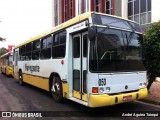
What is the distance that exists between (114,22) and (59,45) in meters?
2.48

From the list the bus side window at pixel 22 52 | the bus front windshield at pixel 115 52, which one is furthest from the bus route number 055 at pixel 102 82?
the bus side window at pixel 22 52

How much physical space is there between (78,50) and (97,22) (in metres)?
1.22

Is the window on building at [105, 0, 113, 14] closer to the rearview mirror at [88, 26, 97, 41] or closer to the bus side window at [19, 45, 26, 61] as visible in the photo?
the bus side window at [19, 45, 26, 61]

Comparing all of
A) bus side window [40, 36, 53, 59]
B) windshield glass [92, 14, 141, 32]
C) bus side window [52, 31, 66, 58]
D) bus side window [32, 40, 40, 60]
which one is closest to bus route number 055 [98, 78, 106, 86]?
windshield glass [92, 14, 141, 32]

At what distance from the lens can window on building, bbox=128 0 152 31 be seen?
69.9ft

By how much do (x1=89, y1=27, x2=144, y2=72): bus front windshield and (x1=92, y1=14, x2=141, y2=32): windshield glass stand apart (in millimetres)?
196

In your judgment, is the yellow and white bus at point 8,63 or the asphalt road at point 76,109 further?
the yellow and white bus at point 8,63

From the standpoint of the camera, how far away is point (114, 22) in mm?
7469

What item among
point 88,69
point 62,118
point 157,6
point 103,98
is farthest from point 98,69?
point 157,6

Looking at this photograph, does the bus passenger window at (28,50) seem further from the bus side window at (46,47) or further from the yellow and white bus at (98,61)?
the yellow and white bus at (98,61)

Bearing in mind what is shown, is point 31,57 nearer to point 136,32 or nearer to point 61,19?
point 136,32

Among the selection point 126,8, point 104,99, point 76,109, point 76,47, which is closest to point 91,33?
point 76,47

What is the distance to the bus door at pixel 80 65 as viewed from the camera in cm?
720

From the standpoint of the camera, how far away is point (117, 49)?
7.18m
